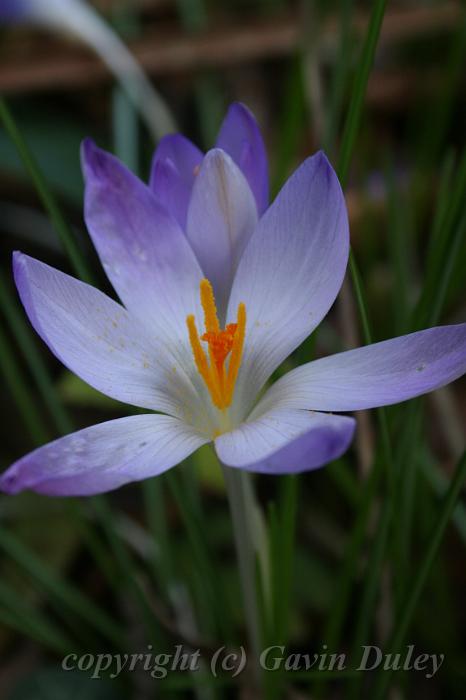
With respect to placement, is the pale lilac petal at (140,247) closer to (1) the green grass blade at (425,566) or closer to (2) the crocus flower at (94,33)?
(1) the green grass blade at (425,566)

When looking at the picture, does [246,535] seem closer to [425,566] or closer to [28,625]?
[425,566]

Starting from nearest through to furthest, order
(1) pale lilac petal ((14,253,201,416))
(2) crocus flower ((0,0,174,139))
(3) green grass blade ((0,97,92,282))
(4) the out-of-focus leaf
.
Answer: (1) pale lilac petal ((14,253,201,416)) → (3) green grass blade ((0,97,92,282)) → (4) the out-of-focus leaf → (2) crocus flower ((0,0,174,139))

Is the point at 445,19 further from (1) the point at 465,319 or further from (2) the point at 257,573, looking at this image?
(2) the point at 257,573

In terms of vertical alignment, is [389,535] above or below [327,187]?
below

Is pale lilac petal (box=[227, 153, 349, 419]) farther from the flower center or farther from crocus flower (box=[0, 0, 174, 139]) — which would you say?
crocus flower (box=[0, 0, 174, 139])

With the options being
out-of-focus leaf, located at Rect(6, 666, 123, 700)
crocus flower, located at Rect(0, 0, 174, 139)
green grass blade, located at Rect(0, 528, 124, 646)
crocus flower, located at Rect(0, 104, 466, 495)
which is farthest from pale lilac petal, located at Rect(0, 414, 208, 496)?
crocus flower, located at Rect(0, 0, 174, 139)

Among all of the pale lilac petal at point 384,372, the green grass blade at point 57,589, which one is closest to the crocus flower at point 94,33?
the green grass blade at point 57,589

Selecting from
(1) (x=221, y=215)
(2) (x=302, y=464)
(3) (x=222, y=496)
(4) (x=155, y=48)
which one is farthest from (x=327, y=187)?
(4) (x=155, y=48)
